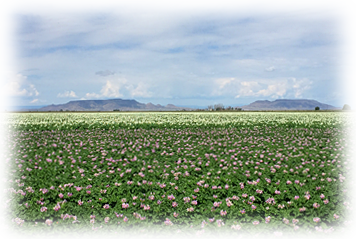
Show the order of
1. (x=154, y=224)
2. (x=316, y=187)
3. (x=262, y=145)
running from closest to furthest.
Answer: (x=154, y=224) → (x=316, y=187) → (x=262, y=145)

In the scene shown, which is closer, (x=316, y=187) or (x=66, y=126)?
(x=316, y=187)

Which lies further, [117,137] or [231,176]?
[117,137]

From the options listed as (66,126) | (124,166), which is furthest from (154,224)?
(66,126)

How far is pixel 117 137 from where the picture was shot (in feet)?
53.0

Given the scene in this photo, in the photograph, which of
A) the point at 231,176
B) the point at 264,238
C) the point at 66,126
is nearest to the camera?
the point at 264,238

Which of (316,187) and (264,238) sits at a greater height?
(316,187)

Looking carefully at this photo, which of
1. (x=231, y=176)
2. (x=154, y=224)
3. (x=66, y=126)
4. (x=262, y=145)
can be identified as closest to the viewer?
(x=154, y=224)

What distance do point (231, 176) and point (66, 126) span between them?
58.8 ft

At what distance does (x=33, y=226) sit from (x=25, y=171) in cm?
469

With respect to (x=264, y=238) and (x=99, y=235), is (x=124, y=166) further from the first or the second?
(x=264, y=238)

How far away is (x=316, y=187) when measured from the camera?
24.9 feet

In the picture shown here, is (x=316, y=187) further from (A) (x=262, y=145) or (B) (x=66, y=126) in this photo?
(B) (x=66, y=126)

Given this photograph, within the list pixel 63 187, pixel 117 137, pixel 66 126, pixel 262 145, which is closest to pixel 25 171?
pixel 63 187

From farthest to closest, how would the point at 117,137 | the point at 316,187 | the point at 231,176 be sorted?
the point at 117,137, the point at 231,176, the point at 316,187
